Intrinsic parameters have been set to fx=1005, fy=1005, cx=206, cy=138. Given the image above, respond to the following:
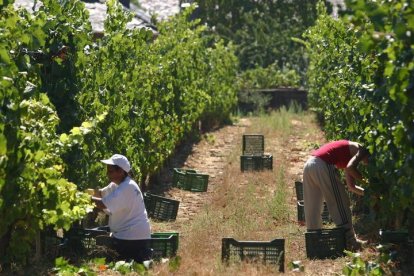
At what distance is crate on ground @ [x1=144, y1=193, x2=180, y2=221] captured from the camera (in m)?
12.0

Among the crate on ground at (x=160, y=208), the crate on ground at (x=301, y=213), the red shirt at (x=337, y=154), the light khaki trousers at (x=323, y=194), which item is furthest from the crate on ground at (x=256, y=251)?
the crate on ground at (x=160, y=208)

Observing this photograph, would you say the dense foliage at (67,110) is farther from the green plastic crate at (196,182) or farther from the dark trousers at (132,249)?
the dark trousers at (132,249)

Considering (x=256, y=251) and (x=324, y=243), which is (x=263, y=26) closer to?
(x=324, y=243)

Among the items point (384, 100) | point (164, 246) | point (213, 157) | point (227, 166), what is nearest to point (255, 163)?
point (227, 166)

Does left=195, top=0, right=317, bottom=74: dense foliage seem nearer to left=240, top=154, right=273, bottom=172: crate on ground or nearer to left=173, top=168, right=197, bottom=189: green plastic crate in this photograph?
left=240, top=154, right=273, bottom=172: crate on ground

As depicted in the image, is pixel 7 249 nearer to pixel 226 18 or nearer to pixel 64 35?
pixel 64 35

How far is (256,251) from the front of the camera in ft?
29.4

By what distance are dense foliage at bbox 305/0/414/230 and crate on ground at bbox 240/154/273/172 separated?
3.99m

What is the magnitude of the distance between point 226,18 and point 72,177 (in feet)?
97.6

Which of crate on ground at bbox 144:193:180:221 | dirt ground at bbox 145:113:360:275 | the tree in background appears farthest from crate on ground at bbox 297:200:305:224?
the tree in background

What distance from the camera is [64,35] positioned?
993 centimetres

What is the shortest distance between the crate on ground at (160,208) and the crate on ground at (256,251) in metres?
3.14

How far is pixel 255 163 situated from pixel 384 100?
858cm

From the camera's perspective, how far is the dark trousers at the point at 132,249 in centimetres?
913
